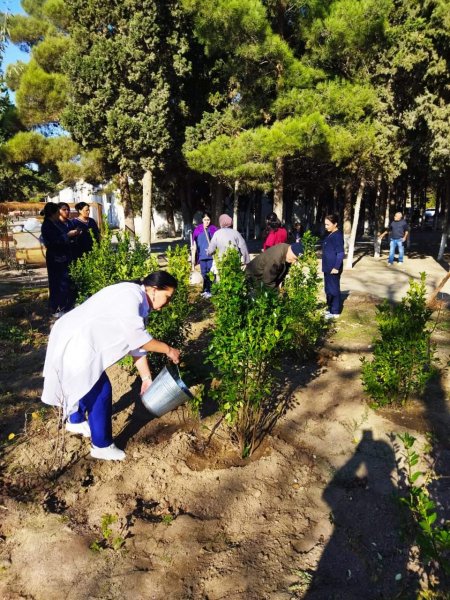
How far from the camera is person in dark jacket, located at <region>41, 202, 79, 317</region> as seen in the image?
→ 5.96m

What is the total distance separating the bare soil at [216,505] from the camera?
2.16m

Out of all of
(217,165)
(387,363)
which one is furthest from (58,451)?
(217,165)

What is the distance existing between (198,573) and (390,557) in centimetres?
103

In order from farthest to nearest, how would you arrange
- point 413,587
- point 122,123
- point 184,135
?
point 184,135 → point 122,123 → point 413,587

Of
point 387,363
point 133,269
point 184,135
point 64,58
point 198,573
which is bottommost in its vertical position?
point 198,573

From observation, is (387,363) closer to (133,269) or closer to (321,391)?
(321,391)

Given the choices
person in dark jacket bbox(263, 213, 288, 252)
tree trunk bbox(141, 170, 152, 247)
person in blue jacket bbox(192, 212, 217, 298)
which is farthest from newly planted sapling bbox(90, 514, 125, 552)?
tree trunk bbox(141, 170, 152, 247)

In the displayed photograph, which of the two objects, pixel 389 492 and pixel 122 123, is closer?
pixel 389 492

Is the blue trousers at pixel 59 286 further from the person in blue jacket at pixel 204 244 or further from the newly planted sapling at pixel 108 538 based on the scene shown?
the newly planted sapling at pixel 108 538

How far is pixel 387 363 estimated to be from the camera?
3.61 m

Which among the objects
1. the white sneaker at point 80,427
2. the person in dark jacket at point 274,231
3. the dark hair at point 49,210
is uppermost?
the dark hair at point 49,210

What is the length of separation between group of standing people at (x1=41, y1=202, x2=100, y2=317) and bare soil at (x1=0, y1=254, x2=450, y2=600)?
103 inches

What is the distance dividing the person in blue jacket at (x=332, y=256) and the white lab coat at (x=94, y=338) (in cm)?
367

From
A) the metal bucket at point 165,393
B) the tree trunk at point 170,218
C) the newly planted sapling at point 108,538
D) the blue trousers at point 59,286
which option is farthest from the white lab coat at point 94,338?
the tree trunk at point 170,218
